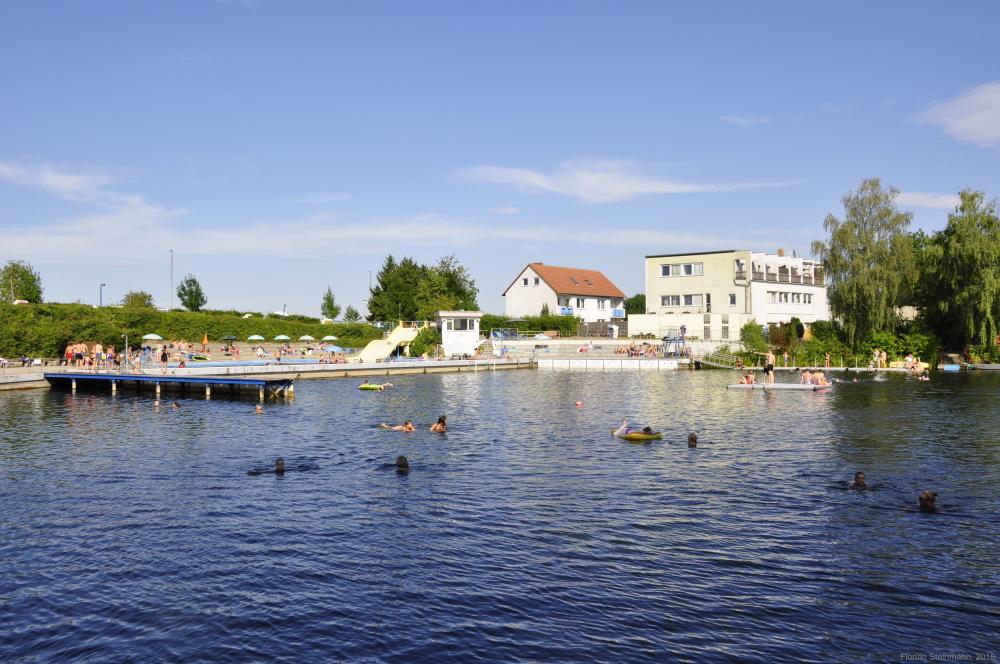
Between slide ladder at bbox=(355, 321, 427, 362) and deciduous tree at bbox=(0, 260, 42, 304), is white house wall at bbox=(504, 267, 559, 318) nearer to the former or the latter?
slide ladder at bbox=(355, 321, 427, 362)

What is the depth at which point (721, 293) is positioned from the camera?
10006 centimetres

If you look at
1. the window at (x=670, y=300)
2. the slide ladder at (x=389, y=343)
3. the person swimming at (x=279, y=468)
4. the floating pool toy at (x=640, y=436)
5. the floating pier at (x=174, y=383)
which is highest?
the window at (x=670, y=300)

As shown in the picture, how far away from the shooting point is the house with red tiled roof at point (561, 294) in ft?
381

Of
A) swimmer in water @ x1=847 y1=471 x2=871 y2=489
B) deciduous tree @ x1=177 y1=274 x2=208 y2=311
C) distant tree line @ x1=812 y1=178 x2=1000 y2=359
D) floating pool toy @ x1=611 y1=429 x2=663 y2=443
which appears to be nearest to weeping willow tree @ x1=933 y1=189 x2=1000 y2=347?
distant tree line @ x1=812 y1=178 x2=1000 y2=359

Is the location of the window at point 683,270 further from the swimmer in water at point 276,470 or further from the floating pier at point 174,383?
the swimmer in water at point 276,470

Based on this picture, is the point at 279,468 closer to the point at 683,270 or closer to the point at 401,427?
the point at 401,427

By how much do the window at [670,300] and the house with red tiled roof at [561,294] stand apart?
43.6ft

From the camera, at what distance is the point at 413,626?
1513cm

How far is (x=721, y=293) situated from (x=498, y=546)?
86.2 metres

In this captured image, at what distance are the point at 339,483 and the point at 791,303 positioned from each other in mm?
92502

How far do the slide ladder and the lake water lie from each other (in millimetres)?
54824

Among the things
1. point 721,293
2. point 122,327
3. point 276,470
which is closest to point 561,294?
point 721,293

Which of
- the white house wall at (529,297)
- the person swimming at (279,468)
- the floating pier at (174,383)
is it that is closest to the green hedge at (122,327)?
the floating pier at (174,383)

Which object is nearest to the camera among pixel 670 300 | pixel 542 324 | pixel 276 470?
pixel 276 470
